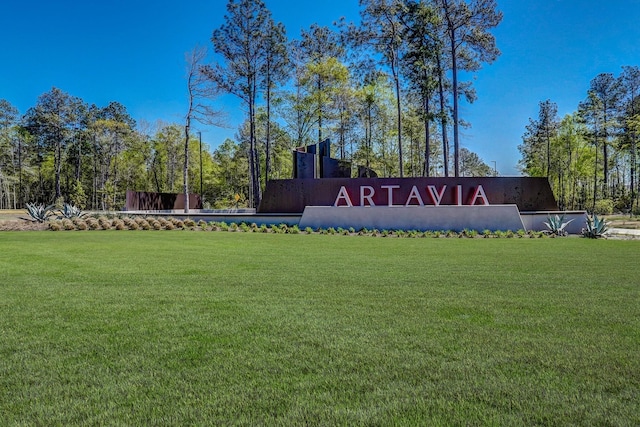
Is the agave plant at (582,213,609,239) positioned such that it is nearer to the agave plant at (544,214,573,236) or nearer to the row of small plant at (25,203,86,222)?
the agave plant at (544,214,573,236)

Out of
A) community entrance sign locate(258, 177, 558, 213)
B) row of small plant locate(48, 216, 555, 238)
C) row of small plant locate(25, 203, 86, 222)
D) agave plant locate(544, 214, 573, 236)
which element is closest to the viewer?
row of small plant locate(48, 216, 555, 238)

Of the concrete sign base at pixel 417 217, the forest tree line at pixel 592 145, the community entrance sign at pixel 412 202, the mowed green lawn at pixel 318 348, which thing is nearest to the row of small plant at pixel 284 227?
the concrete sign base at pixel 417 217

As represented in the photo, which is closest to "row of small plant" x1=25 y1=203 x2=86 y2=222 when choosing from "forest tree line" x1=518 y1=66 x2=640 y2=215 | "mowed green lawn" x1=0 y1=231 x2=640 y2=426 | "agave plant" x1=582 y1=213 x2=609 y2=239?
"mowed green lawn" x1=0 y1=231 x2=640 y2=426

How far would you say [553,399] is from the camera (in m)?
2.25

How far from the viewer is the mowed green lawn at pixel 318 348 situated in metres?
2.17

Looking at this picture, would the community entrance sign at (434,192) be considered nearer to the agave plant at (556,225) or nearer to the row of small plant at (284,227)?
the row of small plant at (284,227)

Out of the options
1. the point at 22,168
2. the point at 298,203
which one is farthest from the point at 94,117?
the point at 298,203

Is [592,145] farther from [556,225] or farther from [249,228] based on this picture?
[249,228]

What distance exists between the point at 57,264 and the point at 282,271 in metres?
4.07

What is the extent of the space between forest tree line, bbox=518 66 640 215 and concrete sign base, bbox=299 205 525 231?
76.6ft

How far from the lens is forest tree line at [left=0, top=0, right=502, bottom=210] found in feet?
87.5

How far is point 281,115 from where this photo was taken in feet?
120

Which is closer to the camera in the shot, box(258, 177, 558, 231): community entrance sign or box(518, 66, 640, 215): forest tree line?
box(258, 177, 558, 231): community entrance sign

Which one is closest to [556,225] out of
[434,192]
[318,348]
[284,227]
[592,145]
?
[434,192]
